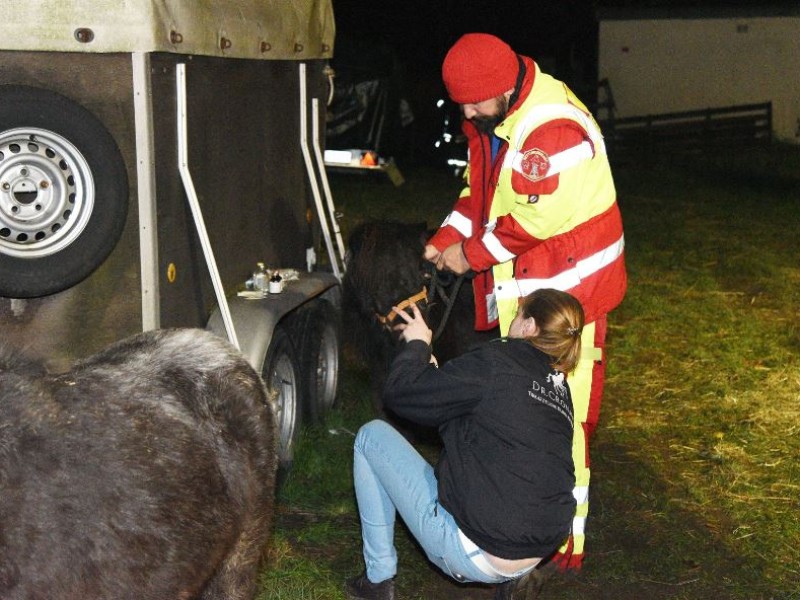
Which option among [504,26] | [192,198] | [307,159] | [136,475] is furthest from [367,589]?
[504,26]

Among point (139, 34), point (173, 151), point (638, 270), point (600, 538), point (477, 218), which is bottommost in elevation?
point (600, 538)

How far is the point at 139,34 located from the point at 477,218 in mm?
1699

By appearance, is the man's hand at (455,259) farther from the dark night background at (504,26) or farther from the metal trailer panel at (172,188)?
the dark night background at (504,26)

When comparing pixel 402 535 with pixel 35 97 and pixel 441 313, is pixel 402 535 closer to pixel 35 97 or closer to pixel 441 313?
pixel 441 313

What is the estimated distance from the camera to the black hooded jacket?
3492 mm

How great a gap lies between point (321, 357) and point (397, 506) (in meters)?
2.37

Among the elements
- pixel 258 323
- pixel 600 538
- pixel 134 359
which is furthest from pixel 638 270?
pixel 134 359

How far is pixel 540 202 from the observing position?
4.17 metres

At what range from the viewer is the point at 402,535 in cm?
512

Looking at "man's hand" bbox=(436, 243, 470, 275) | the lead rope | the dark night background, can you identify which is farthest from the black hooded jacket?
the dark night background

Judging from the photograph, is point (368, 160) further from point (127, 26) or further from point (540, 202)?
point (127, 26)

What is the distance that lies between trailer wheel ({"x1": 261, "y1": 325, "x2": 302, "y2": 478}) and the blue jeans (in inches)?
42.0

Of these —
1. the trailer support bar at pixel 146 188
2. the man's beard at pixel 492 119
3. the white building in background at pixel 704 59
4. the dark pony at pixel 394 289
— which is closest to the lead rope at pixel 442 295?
the dark pony at pixel 394 289

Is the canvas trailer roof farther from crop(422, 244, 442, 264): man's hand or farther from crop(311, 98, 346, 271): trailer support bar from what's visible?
crop(311, 98, 346, 271): trailer support bar
